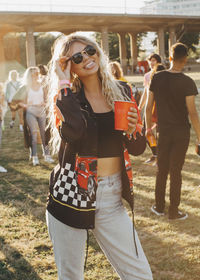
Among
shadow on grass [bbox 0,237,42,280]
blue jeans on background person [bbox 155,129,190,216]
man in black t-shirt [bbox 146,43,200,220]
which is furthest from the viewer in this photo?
blue jeans on background person [bbox 155,129,190,216]

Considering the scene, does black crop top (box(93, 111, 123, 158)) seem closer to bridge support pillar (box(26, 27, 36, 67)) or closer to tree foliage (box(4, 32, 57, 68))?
bridge support pillar (box(26, 27, 36, 67))

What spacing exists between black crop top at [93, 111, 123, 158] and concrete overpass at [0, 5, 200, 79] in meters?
34.0

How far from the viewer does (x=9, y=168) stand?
24.7ft

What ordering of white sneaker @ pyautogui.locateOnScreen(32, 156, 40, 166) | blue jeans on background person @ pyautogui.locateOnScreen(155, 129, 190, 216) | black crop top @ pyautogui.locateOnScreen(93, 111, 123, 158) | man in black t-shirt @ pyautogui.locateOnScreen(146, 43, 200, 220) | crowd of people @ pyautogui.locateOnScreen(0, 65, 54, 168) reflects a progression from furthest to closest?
white sneaker @ pyautogui.locateOnScreen(32, 156, 40, 166)
crowd of people @ pyautogui.locateOnScreen(0, 65, 54, 168)
blue jeans on background person @ pyautogui.locateOnScreen(155, 129, 190, 216)
man in black t-shirt @ pyautogui.locateOnScreen(146, 43, 200, 220)
black crop top @ pyautogui.locateOnScreen(93, 111, 123, 158)

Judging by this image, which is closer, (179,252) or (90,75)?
(90,75)

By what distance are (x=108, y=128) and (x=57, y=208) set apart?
56 cm

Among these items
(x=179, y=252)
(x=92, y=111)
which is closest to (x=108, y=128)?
(x=92, y=111)

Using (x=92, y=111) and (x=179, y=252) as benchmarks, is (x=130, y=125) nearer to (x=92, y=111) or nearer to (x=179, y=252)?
(x=92, y=111)

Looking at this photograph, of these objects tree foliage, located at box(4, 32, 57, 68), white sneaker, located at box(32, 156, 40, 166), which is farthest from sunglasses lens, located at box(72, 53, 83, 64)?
tree foliage, located at box(4, 32, 57, 68)

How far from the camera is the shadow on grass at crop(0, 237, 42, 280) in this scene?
11.4 ft

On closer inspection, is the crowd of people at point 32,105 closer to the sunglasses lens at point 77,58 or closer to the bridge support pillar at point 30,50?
the sunglasses lens at point 77,58

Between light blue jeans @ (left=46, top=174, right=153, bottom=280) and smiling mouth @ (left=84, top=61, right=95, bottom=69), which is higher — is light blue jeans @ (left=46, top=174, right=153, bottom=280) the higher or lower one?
the lower one

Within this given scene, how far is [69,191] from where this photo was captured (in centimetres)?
201

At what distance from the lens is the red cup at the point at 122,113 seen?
1952 millimetres
